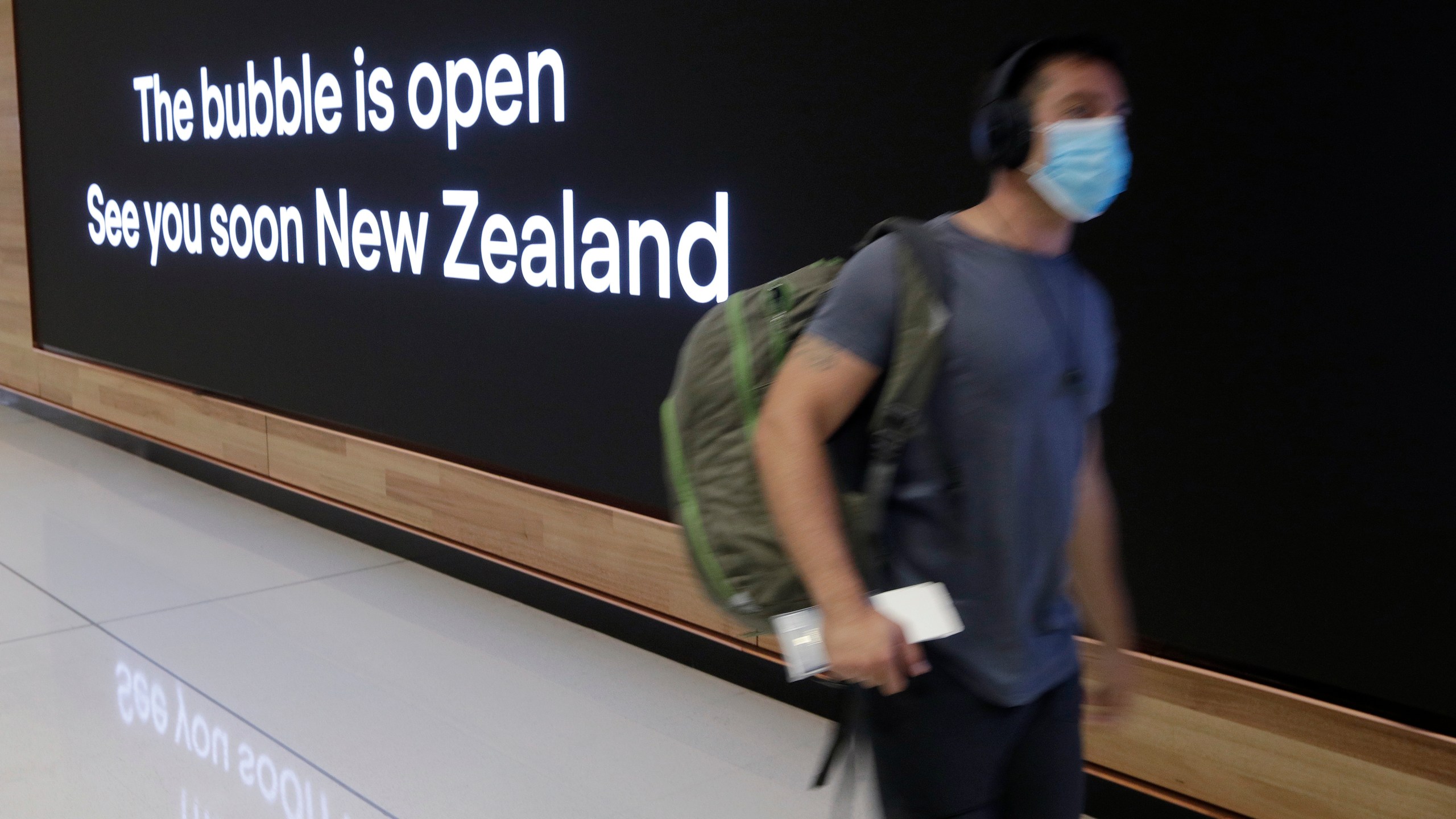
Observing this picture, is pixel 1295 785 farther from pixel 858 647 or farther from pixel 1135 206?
pixel 858 647

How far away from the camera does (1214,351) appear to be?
2.31 metres

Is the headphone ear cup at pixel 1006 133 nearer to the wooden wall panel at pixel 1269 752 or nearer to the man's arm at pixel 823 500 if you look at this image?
the man's arm at pixel 823 500

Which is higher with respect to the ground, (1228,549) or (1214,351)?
(1214,351)

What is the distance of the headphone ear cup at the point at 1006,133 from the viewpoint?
1388 mm

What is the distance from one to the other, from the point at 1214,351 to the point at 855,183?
95 cm

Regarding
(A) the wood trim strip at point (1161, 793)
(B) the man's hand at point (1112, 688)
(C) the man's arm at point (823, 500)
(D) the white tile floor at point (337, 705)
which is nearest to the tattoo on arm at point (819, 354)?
(C) the man's arm at point (823, 500)

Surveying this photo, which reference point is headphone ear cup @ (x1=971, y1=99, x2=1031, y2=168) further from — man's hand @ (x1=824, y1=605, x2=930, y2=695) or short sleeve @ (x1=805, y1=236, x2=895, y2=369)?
man's hand @ (x1=824, y1=605, x2=930, y2=695)

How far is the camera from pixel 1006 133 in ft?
4.58

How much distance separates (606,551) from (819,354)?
8.20ft

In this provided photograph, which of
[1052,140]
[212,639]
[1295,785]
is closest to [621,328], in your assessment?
[212,639]

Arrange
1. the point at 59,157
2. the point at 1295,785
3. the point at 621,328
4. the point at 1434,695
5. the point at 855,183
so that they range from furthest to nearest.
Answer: the point at 59,157 < the point at 621,328 < the point at 855,183 < the point at 1295,785 < the point at 1434,695

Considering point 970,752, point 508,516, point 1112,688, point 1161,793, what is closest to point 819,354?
point 970,752

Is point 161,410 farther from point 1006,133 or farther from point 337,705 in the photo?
point 1006,133

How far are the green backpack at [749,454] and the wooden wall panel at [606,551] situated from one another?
1.30 metres
